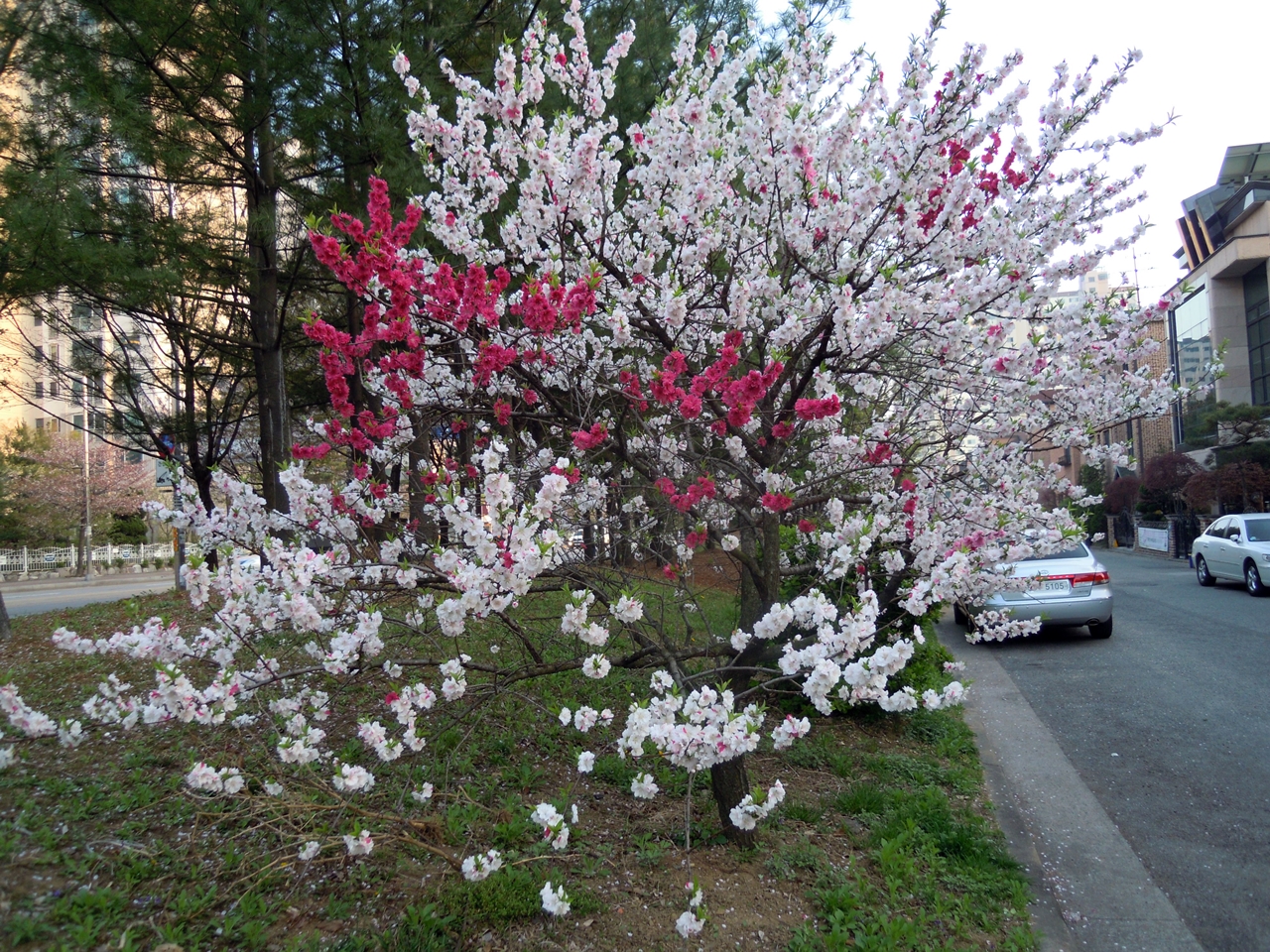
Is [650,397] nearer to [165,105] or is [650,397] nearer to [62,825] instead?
[62,825]

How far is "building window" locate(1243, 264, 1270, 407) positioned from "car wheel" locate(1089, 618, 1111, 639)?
85.4 ft

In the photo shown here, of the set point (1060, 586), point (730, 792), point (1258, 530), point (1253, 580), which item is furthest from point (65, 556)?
point (1258, 530)

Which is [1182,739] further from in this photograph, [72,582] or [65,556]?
[65,556]

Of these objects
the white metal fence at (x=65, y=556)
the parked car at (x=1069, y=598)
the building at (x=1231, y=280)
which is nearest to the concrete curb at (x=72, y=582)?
the white metal fence at (x=65, y=556)

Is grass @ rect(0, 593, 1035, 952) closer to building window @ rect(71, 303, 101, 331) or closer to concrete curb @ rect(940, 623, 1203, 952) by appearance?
concrete curb @ rect(940, 623, 1203, 952)

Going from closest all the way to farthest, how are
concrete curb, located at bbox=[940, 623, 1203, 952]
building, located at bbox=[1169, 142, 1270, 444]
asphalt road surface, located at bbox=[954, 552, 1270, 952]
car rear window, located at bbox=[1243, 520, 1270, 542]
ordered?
concrete curb, located at bbox=[940, 623, 1203, 952] → asphalt road surface, located at bbox=[954, 552, 1270, 952] → car rear window, located at bbox=[1243, 520, 1270, 542] → building, located at bbox=[1169, 142, 1270, 444]

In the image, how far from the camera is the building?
28594 mm

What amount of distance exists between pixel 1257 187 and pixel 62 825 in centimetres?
3788

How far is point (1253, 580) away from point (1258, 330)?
22779mm

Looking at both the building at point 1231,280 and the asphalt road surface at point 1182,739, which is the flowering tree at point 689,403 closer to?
the asphalt road surface at point 1182,739

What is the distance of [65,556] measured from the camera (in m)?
33.0

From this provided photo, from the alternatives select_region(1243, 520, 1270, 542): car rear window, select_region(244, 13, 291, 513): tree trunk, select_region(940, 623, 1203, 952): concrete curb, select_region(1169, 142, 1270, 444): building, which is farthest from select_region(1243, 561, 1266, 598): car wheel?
select_region(1169, 142, 1270, 444): building

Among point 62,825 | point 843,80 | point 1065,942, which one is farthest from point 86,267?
point 1065,942

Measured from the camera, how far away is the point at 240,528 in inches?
150
